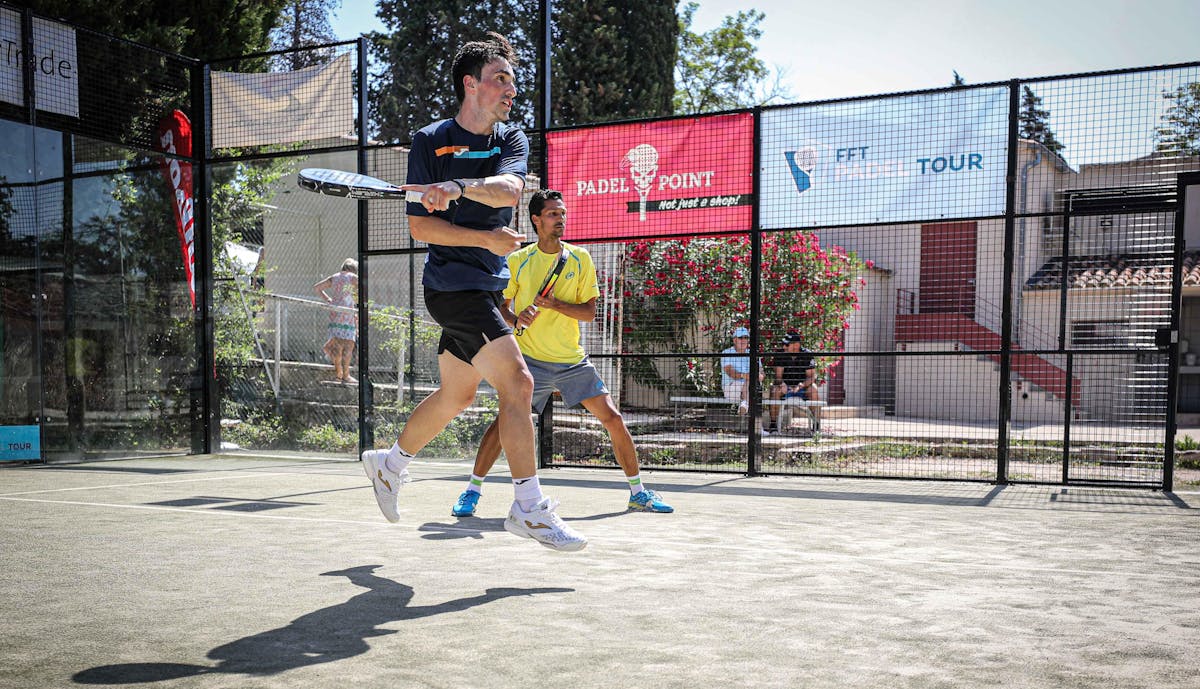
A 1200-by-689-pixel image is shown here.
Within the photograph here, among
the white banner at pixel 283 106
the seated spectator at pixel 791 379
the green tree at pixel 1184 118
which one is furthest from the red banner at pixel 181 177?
the green tree at pixel 1184 118

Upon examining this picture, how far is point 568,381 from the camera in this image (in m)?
6.20

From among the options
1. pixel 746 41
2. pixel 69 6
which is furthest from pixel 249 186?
pixel 746 41

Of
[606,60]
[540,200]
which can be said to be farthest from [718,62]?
[540,200]

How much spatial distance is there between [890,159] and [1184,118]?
7.02 feet

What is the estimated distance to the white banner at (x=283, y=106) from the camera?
1014 centimetres

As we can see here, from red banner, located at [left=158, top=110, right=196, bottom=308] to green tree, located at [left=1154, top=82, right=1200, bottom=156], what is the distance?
938 cm

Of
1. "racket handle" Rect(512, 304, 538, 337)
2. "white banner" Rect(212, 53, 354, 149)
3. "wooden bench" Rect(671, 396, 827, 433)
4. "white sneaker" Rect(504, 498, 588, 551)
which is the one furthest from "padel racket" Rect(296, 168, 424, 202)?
"wooden bench" Rect(671, 396, 827, 433)

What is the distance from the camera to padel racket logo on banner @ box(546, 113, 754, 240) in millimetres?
8977

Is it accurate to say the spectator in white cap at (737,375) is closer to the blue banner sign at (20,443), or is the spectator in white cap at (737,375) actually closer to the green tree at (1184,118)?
the green tree at (1184,118)

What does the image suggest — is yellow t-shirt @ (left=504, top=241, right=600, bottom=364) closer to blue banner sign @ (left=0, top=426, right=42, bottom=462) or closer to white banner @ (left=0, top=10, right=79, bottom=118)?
blue banner sign @ (left=0, top=426, right=42, bottom=462)

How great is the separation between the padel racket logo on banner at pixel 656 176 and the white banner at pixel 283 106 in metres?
2.27

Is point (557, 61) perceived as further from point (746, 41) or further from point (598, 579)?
point (598, 579)

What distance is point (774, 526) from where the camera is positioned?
562 centimetres

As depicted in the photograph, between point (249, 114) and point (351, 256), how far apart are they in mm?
3731
